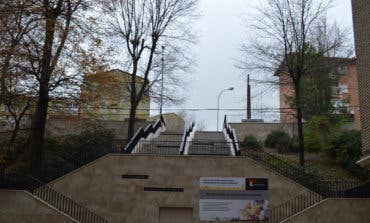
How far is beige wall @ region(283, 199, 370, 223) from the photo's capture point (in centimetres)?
2044

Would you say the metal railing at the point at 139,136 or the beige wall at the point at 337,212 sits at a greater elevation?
the metal railing at the point at 139,136

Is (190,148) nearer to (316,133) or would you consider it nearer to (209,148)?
(209,148)

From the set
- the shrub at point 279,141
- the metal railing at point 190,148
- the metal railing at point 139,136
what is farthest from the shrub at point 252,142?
the metal railing at point 139,136

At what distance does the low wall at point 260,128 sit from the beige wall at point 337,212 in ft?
50.8

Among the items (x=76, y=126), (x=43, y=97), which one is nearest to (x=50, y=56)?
(x=43, y=97)

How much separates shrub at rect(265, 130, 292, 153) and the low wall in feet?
5.69

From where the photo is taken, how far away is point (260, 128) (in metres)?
36.4

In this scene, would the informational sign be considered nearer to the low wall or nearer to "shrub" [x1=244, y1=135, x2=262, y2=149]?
"shrub" [x1=244, y1=135, x2=262, y2=149]

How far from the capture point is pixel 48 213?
20656 mm

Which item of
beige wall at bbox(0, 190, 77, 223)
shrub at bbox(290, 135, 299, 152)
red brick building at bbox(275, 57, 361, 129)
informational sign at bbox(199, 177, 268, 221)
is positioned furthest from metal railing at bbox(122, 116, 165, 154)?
shrub at bbox(290, 135, 299, 152)

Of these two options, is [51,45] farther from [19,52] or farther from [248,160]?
[248,160]

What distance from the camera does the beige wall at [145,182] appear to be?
73.3ft

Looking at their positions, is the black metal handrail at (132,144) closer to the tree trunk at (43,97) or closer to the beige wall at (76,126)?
the tree trunk at (43,97)

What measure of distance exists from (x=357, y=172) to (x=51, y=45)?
1941 centimetres
